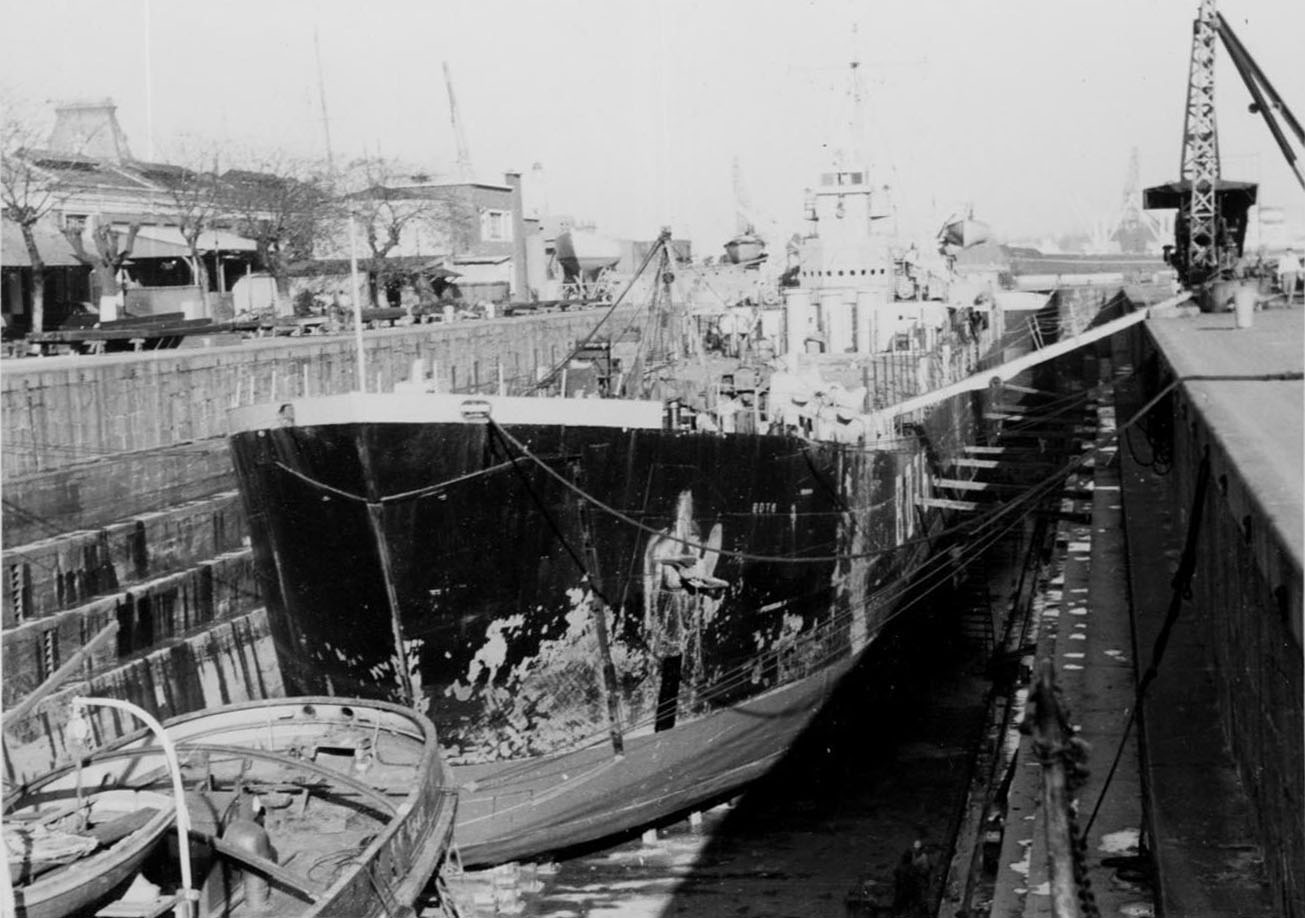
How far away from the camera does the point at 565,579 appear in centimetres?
1198

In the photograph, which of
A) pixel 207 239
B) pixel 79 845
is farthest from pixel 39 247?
pixel 79 845

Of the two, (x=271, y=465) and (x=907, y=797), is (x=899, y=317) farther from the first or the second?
(x=271, y=465)

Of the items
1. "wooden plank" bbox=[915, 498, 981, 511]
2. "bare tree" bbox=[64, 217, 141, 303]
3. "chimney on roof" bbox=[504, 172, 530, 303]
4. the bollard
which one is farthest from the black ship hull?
"chimney on roof" bbox=[504, 172, 530, 303]

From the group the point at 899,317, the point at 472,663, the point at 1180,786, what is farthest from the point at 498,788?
the point at 899,317

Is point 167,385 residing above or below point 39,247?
below

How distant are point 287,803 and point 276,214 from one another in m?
29.5

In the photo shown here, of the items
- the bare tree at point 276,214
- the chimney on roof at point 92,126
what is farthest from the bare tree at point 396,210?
the chimney on roof at point 92,126

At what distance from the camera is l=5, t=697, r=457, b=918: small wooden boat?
671 cm

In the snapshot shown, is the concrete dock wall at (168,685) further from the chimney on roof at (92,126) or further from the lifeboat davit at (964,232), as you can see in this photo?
the chimney on roof at (92,126)

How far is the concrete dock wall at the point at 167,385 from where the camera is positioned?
17.8 meters

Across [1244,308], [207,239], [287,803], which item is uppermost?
[207,239]

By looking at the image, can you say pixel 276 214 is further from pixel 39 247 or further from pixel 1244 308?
pixel 1244 308

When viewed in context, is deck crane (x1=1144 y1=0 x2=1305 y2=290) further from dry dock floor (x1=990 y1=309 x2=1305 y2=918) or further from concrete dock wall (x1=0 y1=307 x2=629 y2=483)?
concrete dock wall (x1=0 y1=307 x2=629 y2=483)

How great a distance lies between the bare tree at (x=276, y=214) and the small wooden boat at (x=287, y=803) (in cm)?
2705
